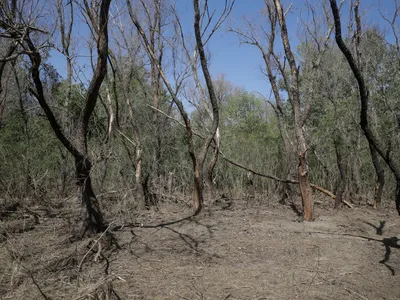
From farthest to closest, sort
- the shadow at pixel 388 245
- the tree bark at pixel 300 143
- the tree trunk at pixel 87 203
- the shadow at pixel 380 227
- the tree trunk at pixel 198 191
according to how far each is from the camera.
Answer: the tree trunk at pixel 198 191 < the tree bark at pixel 300 143 < the shadow at pixel 380 227 < the tree trunk at pixel 87 203 < the shadow at pixel 388 245

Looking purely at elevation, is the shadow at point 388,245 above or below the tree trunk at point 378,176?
below

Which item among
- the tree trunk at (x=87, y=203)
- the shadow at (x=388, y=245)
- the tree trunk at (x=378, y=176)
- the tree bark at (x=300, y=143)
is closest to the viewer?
the shadow at (x=388, y=245)

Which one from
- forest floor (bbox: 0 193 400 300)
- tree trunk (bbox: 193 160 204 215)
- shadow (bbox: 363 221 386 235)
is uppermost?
tree trunk (bbox: 193 160 204 215)

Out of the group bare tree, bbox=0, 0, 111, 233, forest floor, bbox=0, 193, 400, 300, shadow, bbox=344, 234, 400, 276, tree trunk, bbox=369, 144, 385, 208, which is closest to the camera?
forest floor, bbox=0, 193, 400, 300

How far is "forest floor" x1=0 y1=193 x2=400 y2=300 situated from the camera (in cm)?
390

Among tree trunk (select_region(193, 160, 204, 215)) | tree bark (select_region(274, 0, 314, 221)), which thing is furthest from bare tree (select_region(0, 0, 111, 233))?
tree bark (select_region(274, 0, 314, 221))

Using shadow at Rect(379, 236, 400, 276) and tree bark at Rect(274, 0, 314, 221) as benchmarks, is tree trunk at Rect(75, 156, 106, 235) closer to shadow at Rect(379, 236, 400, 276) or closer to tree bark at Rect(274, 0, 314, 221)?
tree bark at Rect(274, 0, 314, 221)

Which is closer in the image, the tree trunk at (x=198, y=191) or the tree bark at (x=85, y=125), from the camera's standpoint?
the tree bark at (x=85, y=125)

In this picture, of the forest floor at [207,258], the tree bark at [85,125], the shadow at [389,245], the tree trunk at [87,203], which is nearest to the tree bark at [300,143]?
the forest floor at [207,258]

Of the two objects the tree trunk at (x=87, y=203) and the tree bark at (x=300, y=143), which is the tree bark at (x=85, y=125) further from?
the tree bark at (x=300, y=143)

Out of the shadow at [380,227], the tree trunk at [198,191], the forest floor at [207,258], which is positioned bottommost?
the forest floor at [207,258]

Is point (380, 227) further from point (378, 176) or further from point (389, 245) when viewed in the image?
point (378, 176)

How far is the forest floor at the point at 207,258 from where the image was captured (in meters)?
3.90

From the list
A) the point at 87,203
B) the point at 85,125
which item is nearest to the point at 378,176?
the point at 87,203
